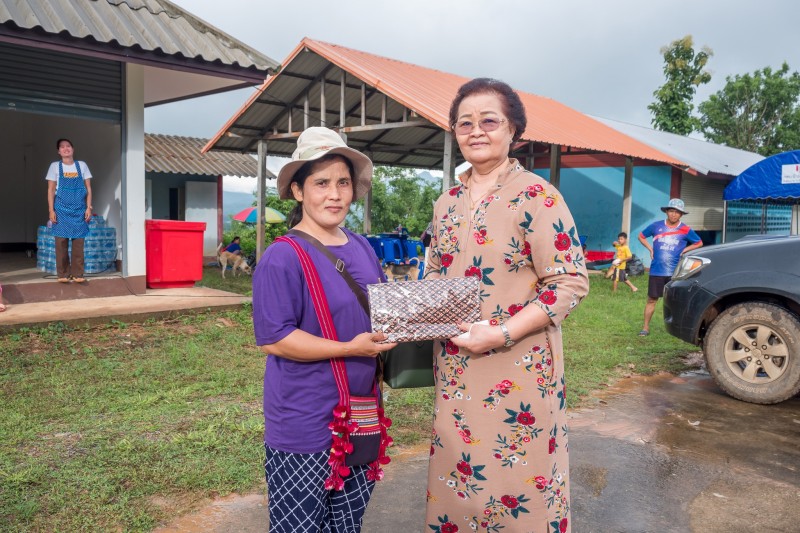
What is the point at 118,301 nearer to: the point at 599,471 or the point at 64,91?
the point at 64,91

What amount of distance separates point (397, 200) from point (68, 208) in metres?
18.8

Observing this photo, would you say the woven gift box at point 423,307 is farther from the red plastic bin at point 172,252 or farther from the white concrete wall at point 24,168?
the white concrete wall at point 24,168

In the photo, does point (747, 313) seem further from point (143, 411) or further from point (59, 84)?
point (59, 84)

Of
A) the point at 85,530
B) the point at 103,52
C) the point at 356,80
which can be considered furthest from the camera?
the point at 356,80

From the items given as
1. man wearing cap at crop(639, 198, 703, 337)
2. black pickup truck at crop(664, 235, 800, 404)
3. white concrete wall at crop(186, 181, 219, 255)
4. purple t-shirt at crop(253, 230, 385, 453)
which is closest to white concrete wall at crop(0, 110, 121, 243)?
white concrete wall at crop(186, 181, 219, 255)

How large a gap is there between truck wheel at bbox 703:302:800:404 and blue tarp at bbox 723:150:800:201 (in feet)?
45.6

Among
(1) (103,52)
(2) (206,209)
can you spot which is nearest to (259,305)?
(1) (103,52)

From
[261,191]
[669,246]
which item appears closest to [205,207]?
[261,191]

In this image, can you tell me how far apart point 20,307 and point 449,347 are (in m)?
6.98

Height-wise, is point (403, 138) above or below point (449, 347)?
above

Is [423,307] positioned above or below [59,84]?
below

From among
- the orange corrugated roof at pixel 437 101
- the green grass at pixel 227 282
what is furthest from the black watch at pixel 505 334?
the green grass at pixel 227 282

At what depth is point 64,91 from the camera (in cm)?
790

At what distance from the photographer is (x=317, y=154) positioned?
2131mm
